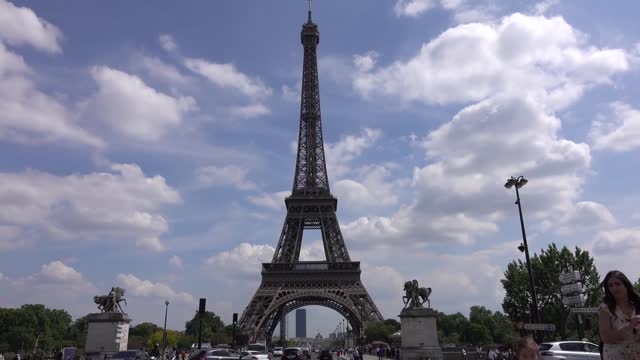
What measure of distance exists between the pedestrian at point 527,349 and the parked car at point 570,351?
17.7 meters

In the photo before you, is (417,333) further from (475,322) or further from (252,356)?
(475,322)

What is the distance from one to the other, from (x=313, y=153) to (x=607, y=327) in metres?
91.4

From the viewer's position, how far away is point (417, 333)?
37.3m

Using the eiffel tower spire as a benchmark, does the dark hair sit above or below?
below

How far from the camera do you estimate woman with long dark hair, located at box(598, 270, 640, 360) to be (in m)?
4.77

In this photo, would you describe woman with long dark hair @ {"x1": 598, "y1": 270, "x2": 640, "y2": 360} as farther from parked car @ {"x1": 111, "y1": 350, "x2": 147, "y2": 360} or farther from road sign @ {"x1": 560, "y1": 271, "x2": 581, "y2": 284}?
parked car @ {"x1": 111, "y1": 350, "x2": 147, "y2": 360}

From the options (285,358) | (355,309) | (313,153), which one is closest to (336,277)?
(355,309)

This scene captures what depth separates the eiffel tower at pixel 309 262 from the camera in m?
81.6

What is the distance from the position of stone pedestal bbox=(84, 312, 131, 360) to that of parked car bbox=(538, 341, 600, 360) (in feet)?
91.3

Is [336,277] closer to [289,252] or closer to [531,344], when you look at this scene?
[289,252]

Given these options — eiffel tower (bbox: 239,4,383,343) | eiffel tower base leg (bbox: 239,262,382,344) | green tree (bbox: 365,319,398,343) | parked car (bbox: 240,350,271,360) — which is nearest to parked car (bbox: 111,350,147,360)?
parked car (bbox: 240,350,271,360)

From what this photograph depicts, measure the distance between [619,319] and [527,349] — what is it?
903mm

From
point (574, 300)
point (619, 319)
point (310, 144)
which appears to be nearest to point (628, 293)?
point (619, 319)

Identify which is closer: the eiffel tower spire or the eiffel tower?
the eiffel tower
